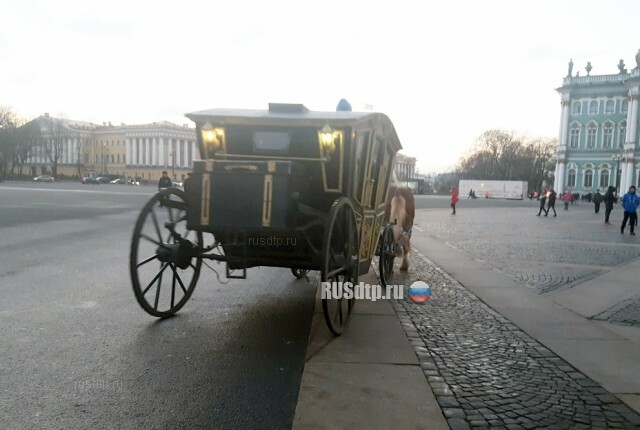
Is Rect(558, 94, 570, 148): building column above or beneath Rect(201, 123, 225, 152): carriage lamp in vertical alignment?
above

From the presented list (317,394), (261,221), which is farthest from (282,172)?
(317,394)

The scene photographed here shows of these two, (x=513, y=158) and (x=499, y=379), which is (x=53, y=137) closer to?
(x=513, y=158)

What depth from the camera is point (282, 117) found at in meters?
5.25

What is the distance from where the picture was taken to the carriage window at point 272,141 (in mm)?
5429

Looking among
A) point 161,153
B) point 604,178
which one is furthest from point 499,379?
point 161,153

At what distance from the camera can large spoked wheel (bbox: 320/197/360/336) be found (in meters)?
4.80

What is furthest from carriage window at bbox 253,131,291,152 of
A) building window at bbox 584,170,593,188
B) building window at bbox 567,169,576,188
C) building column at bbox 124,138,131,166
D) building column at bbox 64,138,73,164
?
building column at bbox 64,138,73,164

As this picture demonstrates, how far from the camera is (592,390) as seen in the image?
3990mm

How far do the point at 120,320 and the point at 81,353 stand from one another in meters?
1.05

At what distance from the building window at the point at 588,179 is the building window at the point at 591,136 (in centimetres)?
402

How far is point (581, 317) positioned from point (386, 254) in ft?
9.08

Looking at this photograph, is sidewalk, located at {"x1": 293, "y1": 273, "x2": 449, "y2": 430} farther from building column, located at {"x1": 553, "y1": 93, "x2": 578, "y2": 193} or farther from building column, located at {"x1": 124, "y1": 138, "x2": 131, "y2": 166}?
building column, located at {"x1": 124, "y1": 138, "x2": 131, "y2": 166}

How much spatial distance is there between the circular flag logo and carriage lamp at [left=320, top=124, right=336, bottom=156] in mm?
2837

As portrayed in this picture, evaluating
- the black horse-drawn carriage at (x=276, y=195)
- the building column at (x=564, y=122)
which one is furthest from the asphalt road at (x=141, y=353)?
the building column at (x=564, y=122)
